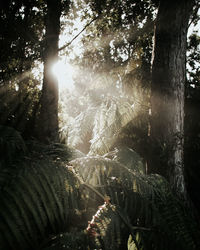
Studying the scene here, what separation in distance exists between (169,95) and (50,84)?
3.72m

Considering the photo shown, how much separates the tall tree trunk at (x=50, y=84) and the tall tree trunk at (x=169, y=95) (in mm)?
3114

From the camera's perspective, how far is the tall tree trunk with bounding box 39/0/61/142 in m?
4.73

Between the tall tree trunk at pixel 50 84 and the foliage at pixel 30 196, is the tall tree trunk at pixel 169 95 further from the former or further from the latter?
the tall tree trunk at pixel 50 84

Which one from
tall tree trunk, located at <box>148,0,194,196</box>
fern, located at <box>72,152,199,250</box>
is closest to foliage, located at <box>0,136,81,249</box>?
fern, located at <box>72,152,199,250</box>

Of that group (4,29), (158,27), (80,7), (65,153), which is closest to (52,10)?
(80,7)

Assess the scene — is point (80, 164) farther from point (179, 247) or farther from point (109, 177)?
point (179, 247)

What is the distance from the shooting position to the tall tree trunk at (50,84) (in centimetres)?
473

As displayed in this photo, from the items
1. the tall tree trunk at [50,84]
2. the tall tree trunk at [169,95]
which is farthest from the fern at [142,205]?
the tall tree trunk at [50,84]

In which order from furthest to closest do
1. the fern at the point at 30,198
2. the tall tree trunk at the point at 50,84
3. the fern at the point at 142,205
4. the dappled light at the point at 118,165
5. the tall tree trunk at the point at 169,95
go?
the tall tree trunk at the point at 50,84, the tall tree trunk at the point at 169,95, the fern at the point at 142,205, the dappled light at the point at 118,165, the fern at the point at 30,198

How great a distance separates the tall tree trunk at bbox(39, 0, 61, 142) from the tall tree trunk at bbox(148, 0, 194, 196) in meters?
3.11

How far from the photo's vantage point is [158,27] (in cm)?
194

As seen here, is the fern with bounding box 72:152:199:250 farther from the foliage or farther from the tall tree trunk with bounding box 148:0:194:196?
the tall tree trunk with bounding box 148:0:194:196

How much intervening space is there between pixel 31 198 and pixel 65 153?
634mm

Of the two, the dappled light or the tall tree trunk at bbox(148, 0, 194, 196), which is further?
the tall tree trunk at bbox(148, 0, 194, 196)
